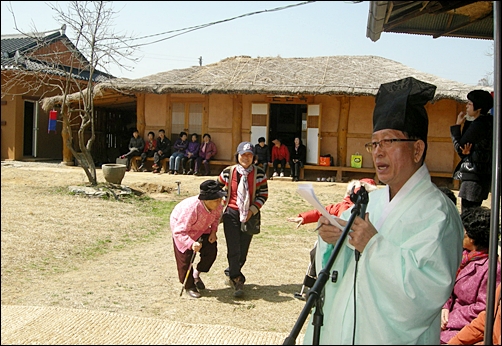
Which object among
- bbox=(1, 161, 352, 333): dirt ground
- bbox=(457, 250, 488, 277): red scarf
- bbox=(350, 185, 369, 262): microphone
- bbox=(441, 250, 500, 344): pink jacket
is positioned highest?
bbox=(350, 185, 369, 262): microphone

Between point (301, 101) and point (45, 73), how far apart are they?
21.4 feet

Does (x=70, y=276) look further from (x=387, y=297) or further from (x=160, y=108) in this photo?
(x=160, y=108)

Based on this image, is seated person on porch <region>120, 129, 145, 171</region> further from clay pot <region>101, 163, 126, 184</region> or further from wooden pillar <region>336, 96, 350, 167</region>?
wooden pillar <region>336, 96, 350, 167</region>

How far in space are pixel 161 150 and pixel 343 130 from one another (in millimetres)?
5050

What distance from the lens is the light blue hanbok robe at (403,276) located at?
166 cm

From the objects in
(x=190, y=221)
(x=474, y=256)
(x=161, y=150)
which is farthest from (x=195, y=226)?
(x=161, y=150)

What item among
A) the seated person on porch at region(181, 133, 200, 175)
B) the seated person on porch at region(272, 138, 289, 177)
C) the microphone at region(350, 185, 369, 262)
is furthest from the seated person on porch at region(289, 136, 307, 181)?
the microphone at region(350, 185, 369, 262)

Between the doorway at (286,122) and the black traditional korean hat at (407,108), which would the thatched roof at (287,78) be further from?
the black traditional korean hat at (407,108)

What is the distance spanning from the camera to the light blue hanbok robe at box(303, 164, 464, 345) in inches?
65.5

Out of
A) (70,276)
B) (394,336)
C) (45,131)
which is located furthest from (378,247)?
(45,131)

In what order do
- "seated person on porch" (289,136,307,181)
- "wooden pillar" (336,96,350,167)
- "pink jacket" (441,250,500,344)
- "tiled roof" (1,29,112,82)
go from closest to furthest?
"pink jacket" (441,250,500,344), "tiled roof" (1,29,112,82), "seated person on porch" (289,136,307,181), "wooden pillar" (336,96,350,167)

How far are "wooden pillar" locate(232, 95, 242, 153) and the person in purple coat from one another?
11.1m

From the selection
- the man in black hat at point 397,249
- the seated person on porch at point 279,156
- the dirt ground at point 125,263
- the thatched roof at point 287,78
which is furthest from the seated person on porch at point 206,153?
the man in black hat at point 397,249

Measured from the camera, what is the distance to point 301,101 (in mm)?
13781
